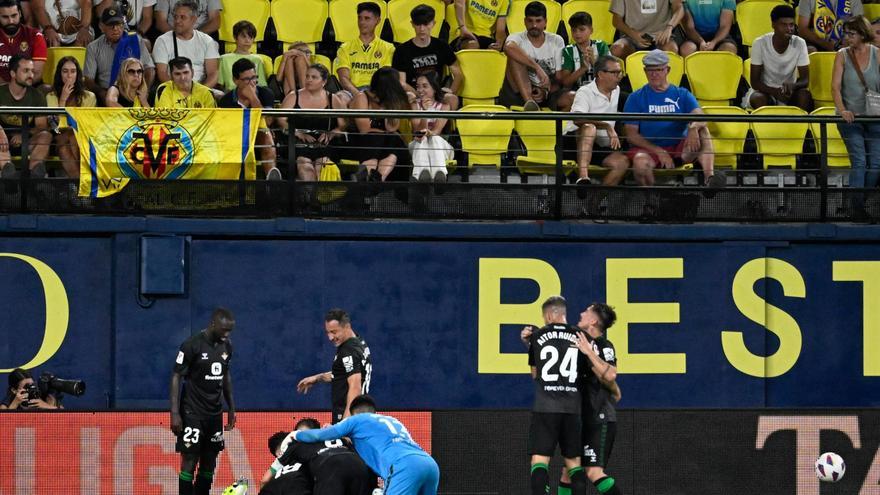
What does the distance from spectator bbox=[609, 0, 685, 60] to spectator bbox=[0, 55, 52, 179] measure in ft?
21.8

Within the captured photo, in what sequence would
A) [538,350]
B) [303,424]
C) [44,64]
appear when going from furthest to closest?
1. [44,64]
2. [538,350]
3. [303,424]

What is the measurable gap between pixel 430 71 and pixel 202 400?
5.17 meters

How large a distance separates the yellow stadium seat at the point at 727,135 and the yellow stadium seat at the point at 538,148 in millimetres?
1577

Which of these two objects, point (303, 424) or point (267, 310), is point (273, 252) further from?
point (303, 424)

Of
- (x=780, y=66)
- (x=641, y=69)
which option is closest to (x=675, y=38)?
(x=641, y=69)

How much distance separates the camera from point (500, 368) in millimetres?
15867

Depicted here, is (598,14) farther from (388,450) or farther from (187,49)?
(388,450)

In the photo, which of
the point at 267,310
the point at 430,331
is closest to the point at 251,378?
the point at 267,310

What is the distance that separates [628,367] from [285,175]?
13.8 ft

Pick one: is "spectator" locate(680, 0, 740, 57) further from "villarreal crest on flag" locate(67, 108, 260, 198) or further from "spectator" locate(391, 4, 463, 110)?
"villarreal crest on flag" locate(67, 108, 260, 198)

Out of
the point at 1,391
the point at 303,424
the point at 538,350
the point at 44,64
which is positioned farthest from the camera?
the point at 44,64

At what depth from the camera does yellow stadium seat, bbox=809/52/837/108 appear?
17.5m

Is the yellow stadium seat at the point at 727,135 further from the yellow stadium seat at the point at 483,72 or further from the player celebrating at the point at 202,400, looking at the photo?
the player celebrating at the point at 202,400

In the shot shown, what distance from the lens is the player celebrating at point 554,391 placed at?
12.7 m
